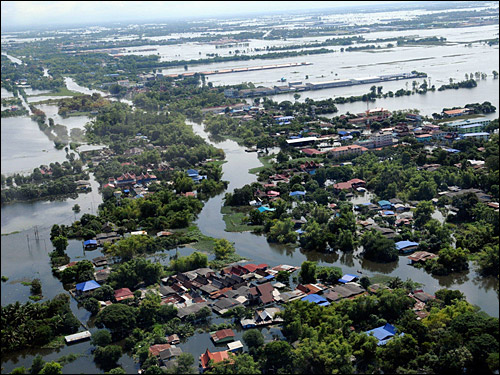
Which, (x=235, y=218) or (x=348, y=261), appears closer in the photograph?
(x=348, y=261)

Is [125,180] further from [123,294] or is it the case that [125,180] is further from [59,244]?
[123,294]

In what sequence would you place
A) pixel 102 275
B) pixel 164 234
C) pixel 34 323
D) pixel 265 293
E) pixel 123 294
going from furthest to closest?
1. pixel 164 234
2. pixel 102 275
3. pixel 123 294
4. pixel 265 293
5. pixel 34 323

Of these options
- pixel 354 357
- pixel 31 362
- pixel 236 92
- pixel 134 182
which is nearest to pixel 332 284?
pixel 354 357

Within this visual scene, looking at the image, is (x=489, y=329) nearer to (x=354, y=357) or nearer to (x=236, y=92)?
(x=354, y=357)

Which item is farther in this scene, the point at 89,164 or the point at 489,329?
the point at 89,164

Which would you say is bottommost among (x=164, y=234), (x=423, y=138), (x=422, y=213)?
(x=164, y=234)

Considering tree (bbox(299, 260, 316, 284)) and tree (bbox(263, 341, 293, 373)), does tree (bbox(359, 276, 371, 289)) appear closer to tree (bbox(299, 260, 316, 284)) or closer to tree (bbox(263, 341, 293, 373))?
tree (bbox(299, 260, 316, 284))

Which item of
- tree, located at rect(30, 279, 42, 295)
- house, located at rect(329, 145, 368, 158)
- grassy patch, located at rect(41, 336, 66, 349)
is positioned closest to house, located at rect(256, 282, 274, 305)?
grassy patch, located at rect(41, 336, 66, 349)

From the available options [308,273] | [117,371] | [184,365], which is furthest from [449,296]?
[117,371]
